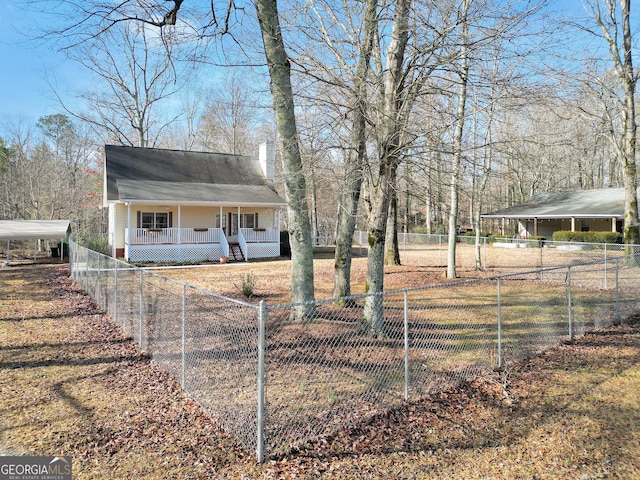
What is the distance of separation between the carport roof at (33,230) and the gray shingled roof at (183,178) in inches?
134

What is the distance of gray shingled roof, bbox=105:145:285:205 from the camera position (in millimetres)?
20703

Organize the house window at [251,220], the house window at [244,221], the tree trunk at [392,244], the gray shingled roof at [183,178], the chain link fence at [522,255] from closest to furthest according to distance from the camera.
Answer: the chain link fence at [522,255] < the tree trunk at [392,244] < the gray shingled roof at [183,178] < the house window at [244,221] < the house window at [251,220]

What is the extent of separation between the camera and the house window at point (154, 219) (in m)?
21.4

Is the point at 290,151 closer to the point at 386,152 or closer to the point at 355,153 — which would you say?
the point at 355,153

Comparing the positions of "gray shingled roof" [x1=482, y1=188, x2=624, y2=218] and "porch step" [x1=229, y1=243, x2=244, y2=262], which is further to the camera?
"gray shingled roof" [x1=482, y1=188, x2=624, y2=218]

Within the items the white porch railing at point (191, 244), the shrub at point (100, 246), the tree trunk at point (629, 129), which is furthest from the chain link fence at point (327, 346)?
the shrub at point (100, 246)

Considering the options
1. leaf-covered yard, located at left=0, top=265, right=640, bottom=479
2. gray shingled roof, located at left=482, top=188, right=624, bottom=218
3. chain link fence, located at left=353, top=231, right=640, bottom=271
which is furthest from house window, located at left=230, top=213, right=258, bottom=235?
Answer: gray shingled roof, located at left=482, top=188, right=624, bottom=218

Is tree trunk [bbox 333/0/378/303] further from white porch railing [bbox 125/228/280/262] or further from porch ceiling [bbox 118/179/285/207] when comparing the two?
porch ceiling [bbox 118/179/285/207]

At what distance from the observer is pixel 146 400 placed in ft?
16.2

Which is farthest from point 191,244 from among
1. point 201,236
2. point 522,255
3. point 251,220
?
point 522,255

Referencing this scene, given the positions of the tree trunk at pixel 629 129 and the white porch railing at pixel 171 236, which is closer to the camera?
the tree trunk at pixel 629 129

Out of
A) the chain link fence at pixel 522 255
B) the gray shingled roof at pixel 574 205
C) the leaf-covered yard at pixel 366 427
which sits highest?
the gray shingled roof at pixel 574 205

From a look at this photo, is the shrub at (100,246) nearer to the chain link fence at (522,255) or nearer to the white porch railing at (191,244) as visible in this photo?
the white porch railing at (191,244)

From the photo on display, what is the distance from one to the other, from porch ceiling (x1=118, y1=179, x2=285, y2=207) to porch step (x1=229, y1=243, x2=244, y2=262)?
8.37 ft
